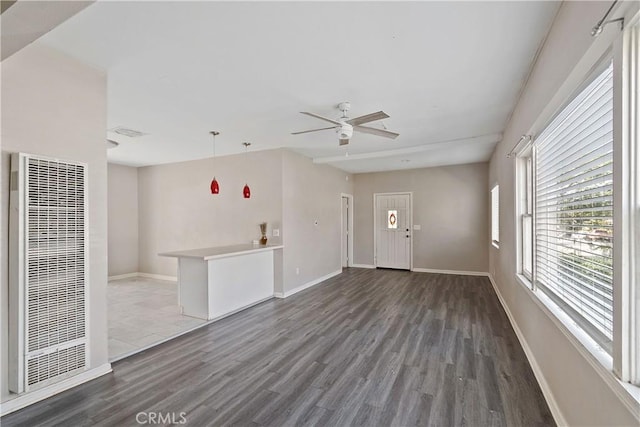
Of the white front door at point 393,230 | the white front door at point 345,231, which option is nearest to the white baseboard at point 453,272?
the white front door at point 393,230

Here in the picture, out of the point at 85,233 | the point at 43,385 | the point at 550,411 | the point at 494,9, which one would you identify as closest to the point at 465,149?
the point at 494,9

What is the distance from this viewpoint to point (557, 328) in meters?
1.99

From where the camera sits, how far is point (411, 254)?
7.48m

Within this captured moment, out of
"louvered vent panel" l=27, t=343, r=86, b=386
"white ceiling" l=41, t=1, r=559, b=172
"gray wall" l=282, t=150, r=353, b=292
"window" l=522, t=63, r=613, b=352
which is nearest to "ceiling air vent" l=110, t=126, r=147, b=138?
"white ceiling" l=41, t=1, r=559, b=172

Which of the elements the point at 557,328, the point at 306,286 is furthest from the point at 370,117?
the point at 306,286

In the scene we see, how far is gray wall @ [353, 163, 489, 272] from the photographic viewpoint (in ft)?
22.1

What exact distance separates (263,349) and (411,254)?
5.31m

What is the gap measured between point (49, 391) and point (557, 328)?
378 centimetres

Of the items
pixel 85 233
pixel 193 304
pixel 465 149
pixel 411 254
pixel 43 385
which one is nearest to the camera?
pixel 43 385

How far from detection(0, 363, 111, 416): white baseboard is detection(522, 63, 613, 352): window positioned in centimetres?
360

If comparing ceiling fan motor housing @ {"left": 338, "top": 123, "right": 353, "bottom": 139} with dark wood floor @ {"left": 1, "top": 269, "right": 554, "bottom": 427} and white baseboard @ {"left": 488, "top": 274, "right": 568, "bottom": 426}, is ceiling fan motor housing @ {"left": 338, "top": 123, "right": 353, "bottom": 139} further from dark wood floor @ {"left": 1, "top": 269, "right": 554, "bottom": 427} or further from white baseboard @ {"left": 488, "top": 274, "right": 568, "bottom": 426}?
white baseboard @ {"left": 488, "top": 274, "right": 568, "bottom": 426}

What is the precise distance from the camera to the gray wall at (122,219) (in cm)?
674

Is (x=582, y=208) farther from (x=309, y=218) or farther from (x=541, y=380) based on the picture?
(x=309, y=218)

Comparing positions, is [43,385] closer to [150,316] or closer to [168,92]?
[150,316]
